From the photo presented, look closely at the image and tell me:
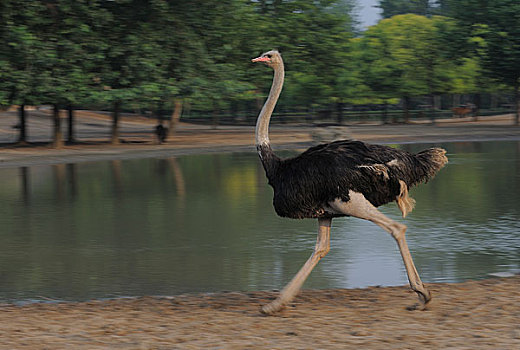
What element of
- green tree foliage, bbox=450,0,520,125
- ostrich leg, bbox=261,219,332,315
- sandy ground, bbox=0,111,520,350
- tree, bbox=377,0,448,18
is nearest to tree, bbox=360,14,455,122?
green tree foliage, bbox=450,0,520,125

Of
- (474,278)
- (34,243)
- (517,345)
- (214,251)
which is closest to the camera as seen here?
(517,345)

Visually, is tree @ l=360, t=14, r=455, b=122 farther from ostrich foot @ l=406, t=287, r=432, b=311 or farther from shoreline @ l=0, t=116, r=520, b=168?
ostrich foot @ l=406, t=287, r=432, b=311

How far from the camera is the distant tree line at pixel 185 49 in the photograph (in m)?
31.7

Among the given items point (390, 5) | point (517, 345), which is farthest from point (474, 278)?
point (390, 5)

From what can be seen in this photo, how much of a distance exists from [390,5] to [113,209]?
111 meters

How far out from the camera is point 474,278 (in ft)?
28.7

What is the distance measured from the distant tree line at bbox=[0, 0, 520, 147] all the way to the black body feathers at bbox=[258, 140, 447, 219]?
82.4ft

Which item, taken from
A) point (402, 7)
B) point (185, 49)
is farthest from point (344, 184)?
point (402, 7)

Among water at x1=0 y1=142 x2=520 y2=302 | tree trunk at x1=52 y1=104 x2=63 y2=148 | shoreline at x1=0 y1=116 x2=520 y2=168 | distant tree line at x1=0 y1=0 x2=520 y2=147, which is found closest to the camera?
water at x1=0 y1=142 x2=520 y2=302

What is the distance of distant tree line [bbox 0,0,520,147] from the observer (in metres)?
31.7

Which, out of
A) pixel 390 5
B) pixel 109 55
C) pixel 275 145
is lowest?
pixel 275 145

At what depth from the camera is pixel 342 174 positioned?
6.71m

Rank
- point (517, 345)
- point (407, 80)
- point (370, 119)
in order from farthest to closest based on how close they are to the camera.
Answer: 1. point (370, 119)
2. point (407, 80)
3. point (517, 345)

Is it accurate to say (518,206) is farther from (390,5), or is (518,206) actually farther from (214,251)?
(390,5)
